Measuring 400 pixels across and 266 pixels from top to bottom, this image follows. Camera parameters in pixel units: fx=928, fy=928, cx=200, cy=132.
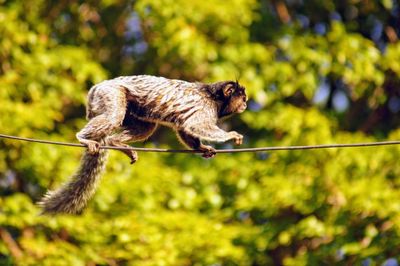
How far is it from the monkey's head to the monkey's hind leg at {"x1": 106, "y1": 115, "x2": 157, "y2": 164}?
1.60 feet

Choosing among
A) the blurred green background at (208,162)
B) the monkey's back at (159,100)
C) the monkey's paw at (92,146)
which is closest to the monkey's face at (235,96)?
the monkey's back at (159,100)

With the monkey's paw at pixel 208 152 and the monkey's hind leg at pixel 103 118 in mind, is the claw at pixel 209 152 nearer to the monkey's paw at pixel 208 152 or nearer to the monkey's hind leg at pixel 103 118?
the monkey's paw at pixel 208 152

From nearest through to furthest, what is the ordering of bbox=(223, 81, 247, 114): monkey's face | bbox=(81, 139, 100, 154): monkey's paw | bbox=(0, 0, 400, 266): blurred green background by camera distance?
bbox=(81, 139, 100, 154): monkey's paw, bbox=(223, 81, 247, 114): monkey's face, bbox=(0, 0, 400, 266): blurred green background

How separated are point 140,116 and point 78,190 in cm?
67

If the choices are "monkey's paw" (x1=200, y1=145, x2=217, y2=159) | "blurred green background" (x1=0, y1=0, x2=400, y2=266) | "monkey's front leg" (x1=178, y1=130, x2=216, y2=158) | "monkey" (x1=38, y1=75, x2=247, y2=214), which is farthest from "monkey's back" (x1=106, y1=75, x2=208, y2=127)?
"blurred green background" (x1=0, y1=0, x2=400, y2=266)

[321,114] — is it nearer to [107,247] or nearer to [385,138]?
[385,138]

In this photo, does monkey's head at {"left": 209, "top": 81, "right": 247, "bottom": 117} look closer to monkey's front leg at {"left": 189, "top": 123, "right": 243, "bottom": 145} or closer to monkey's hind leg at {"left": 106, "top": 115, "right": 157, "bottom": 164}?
monkey's front leg at {"left": 189, "top": 123, "right": 243, "bottom": 145}

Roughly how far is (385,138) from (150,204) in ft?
8.72

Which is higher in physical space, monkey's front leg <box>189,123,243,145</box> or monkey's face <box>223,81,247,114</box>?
monkey's face <box>223,81,247,114</box>

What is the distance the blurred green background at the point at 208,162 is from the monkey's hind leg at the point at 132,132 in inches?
88.3

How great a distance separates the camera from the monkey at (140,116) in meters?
5.93

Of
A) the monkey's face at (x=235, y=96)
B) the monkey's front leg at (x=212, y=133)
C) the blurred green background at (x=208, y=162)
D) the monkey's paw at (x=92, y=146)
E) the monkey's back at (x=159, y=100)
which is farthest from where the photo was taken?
the blurred green background at (x=208, y=162)

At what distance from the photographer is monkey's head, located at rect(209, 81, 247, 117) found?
21.0 feet

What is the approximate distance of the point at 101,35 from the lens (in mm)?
10492
